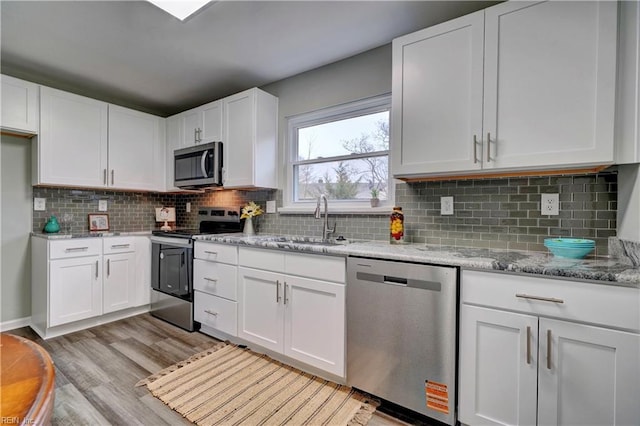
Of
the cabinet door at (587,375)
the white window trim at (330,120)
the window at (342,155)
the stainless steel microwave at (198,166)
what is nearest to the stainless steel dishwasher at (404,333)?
the cabinet door at (587,375)

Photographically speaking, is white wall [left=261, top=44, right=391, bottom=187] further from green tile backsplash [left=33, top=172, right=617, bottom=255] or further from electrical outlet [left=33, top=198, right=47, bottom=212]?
electrical outlet [left=33, top=198, right=47, bottom=212]

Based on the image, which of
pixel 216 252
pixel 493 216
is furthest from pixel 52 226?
pixel 493 216

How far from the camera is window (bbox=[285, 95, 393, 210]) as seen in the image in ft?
8.06

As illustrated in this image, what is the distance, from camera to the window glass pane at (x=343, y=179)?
2.47 metres

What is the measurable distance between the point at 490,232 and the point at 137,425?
232 centimetres

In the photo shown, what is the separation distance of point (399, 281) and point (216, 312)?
68.6 inches

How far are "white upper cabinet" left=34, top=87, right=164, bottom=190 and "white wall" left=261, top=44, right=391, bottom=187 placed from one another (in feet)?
5.22

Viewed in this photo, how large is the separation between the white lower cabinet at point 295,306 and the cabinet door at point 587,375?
3.31 ft

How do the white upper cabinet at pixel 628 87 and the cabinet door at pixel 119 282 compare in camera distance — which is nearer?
the white upper cabinet at pixel 628 87

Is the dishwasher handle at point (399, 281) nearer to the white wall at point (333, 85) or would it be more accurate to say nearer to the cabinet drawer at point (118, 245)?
the white wall at point (333, 85)

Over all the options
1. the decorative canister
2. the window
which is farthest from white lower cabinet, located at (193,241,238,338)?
the decorative canister

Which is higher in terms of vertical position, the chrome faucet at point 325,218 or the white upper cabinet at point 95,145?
the white upper cabinet at point 95,145

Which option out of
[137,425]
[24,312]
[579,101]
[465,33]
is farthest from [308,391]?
[24,312]

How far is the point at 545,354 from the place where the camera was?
127 cm
